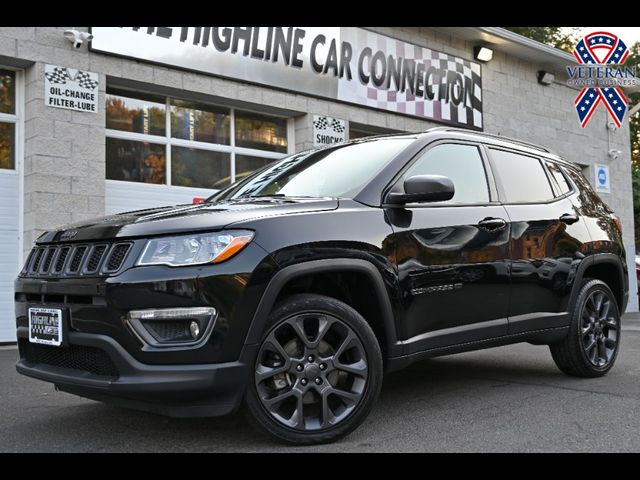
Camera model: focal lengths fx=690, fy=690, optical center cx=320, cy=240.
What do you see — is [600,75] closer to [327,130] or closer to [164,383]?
[327,130]

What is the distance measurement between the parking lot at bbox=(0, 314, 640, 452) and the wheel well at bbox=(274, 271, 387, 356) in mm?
595

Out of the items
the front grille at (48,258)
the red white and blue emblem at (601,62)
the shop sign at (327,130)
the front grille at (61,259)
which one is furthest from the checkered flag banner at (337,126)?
the front grille at (61,259)

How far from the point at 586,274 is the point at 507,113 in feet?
34.0

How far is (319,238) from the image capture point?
350 centimetres

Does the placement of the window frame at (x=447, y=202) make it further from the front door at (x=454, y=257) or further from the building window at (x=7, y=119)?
the building window at (x=7, y=119)

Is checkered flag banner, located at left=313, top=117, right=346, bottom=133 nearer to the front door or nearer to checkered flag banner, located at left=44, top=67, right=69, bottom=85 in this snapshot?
checkered flag banner, located at left=44, top=67, right=69, bottom=85

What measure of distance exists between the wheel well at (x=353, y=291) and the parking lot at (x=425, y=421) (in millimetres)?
595

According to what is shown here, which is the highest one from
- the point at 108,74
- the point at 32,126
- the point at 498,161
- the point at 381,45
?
the point at 381,45

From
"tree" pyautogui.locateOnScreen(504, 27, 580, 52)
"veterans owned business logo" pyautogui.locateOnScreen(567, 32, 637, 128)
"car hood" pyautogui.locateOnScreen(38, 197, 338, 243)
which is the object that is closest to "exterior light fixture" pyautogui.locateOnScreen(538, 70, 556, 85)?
"veterans owned business logo" pyautogui.locateOnScreen(567, 32, 637, 128)

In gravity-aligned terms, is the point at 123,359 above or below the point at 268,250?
below

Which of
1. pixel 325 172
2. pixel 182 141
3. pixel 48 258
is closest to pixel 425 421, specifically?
pixel 325 172

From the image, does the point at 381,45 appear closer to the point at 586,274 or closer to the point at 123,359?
the point at 586,274

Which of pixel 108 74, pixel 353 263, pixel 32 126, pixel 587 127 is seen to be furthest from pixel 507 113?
pixel 353 263

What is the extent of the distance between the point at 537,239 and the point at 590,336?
107cm
